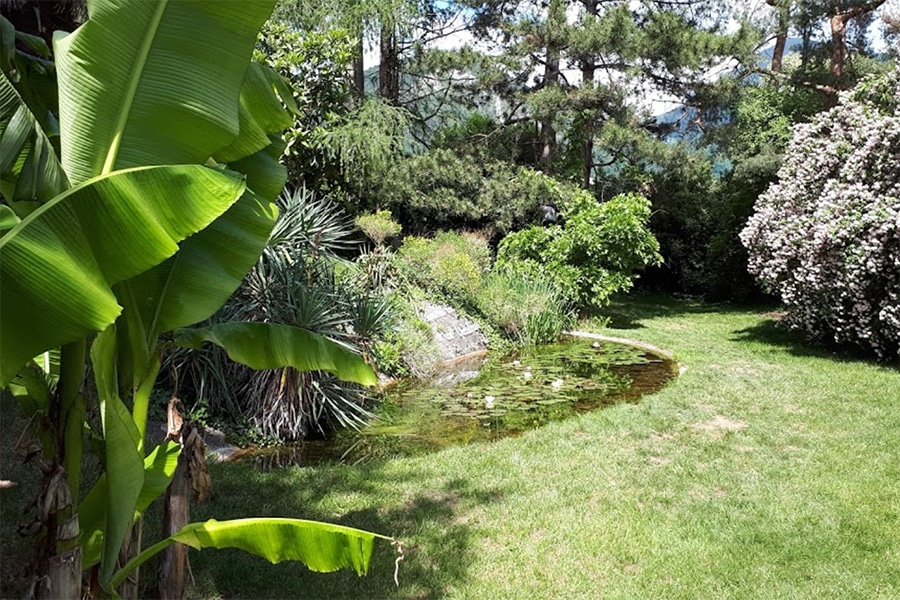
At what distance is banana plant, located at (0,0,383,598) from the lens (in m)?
2.00

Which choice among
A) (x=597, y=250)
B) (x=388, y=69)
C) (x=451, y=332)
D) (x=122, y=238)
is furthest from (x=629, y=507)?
(x=388, y=69)

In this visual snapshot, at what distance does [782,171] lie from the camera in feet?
36.0

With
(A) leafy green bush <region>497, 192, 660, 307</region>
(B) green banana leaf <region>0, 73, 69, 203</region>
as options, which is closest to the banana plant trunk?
(B) green banana leaf <region>0, 73, 69, 203</region>

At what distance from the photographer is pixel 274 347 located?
3.61 m

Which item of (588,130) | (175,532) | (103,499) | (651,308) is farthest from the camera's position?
(651,308)

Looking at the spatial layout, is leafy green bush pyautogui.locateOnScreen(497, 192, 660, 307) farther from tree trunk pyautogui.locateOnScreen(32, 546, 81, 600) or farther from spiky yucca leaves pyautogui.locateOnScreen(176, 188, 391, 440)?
tree trunk pyautogui.locateOnScreen(32, 546, 81, 600)

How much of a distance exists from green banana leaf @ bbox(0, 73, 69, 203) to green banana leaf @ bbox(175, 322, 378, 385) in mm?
1193

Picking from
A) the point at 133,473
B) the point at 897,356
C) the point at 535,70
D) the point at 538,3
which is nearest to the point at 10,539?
the point at 133,473

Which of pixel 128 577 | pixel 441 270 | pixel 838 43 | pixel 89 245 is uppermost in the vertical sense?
pixel 838 43

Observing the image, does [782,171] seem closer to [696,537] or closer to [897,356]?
[897,356]

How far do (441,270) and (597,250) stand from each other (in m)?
3.51

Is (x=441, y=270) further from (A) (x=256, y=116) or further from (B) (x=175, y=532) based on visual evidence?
(B) (x=175, y=532)

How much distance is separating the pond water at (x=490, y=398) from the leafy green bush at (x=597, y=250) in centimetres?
238

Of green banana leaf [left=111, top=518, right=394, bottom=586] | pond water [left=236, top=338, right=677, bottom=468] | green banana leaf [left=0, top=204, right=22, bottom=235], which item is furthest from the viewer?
pond water [left=236, top=338, right=677, bottom=468]
